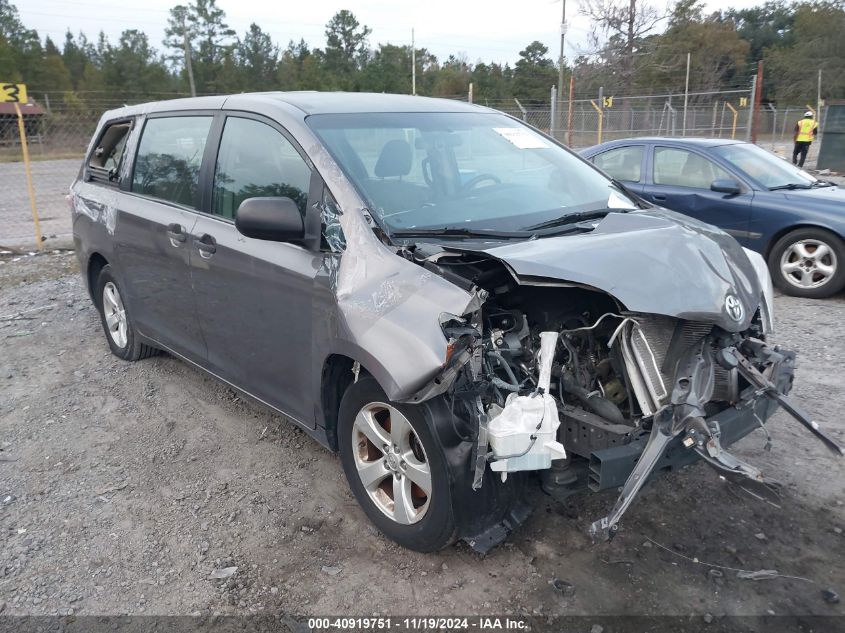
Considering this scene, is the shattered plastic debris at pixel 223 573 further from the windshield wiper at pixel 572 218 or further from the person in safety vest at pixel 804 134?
the person in safety vest at pixel 804 134

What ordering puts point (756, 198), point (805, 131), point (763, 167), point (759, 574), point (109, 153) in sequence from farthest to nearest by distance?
point (805, 131)
point (763, 167)
point (756, 198)
point (109, 153)
point (759, 574)

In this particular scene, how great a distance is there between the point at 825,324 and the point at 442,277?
4806 mm

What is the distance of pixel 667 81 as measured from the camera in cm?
4741

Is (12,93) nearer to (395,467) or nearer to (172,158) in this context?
(172,158)

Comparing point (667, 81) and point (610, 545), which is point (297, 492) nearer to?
point (610, 545)

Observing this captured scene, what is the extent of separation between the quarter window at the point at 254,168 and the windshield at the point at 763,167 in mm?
5669

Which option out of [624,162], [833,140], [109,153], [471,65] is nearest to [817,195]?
[624,162]

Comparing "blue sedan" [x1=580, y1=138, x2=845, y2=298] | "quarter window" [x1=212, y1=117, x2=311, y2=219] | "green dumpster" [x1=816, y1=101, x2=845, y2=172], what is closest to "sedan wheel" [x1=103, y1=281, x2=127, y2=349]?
"quarter window" [x1=212, y1=117, x2=311, y2=219]

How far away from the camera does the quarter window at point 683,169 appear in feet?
24.2

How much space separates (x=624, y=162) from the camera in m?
8.10

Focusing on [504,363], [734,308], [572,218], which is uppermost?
[572,218]

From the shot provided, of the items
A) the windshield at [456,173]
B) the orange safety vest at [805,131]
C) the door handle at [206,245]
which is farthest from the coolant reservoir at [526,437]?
the orange safety vest at [805,131]

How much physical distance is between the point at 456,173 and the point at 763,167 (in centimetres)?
536

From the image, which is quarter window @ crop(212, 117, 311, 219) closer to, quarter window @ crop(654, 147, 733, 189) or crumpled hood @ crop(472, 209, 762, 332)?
crumpled hood @ crop(472, 209, 762, 332)
